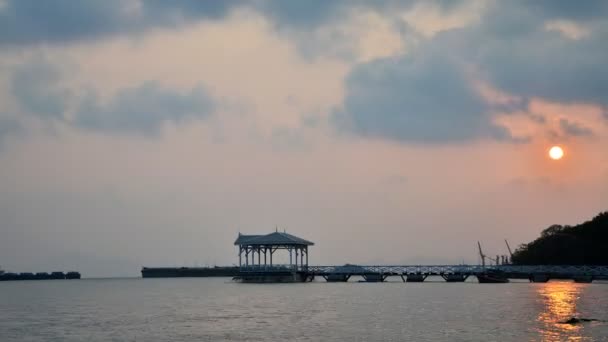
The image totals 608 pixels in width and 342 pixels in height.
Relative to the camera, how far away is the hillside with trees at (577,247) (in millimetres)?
150125

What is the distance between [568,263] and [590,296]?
61.3m

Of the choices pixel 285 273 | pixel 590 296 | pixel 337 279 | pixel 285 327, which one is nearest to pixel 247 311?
pixel 285 327

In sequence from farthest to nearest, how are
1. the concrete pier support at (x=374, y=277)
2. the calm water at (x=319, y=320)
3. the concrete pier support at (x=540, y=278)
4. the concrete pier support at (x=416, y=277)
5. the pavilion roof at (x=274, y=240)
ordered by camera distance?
the concrete pier support at (x=416, y=277) < the concrete pier support at (x=374, y=277) < the concrete pier support at (x=540, y=278) < the pavilion roof at (x=274, y=240) < the calm water at (x=319, y=320)

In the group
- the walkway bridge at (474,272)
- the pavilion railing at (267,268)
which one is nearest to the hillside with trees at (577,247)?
the walkway bridge at (474,272)

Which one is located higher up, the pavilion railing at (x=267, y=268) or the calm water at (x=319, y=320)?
the pavilion railing at (x=267, y=268)

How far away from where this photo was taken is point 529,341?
48.7m

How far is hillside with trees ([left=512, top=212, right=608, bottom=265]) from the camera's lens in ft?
493

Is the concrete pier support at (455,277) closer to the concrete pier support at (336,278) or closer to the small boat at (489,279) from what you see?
the small boat at (489,279)

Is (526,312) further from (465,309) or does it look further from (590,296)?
(590,296)

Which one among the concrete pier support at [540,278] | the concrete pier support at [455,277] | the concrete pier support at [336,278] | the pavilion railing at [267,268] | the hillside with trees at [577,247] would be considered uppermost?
the hillside with trees at [577,247]

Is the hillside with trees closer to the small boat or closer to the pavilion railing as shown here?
the small boat

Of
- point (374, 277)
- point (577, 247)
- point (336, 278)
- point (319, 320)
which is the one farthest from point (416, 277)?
point (319, 320)

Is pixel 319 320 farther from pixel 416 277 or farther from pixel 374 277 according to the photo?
pixel 416 277

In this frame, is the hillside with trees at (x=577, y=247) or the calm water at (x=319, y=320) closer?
the calm water at (x=319, y=320)
